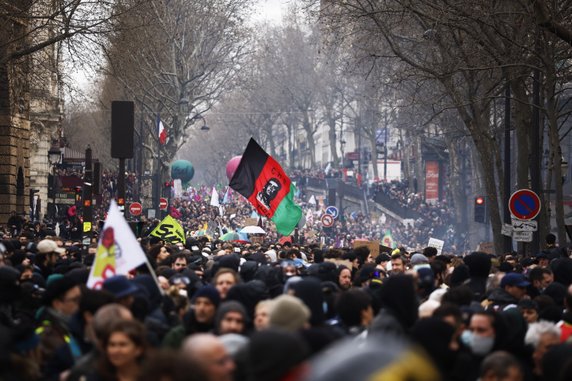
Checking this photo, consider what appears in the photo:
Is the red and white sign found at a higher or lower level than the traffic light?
higher

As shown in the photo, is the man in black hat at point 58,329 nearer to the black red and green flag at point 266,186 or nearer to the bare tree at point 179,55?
the black red and green flag at point 266,186

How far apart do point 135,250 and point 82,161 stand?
150ft

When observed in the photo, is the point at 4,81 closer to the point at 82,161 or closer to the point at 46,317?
the point at 82,161

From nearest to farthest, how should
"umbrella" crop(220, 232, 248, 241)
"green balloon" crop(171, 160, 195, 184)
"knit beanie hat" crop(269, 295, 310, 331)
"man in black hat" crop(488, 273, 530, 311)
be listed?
"knit beanie hat" crop(269, 295, 310, 331) < "man in black hat" crop(488, 273, 530, 311) < "umbrella" crop(220, 232, 248, 241) < "green balloon" crop(171, 160, 195, 184)

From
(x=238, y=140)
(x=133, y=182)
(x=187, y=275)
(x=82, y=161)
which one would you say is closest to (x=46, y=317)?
(x=187, y=275)

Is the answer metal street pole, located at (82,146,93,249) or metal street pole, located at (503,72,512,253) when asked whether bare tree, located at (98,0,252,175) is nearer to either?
metal street pole, located at (82,146,93,249)

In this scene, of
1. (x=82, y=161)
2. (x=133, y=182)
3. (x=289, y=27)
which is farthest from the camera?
(x=289, y=27)

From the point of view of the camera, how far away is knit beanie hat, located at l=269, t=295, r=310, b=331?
7.58 metres

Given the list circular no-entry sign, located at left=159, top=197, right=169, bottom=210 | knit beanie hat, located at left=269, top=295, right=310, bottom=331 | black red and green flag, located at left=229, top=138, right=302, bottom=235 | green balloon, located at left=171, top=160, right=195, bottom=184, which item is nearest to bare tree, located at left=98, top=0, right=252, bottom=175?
green balloon, located at left=171, top=160, right=195, bottom=184

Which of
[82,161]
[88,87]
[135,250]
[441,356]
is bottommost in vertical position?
[441,356]

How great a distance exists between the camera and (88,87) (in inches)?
4710

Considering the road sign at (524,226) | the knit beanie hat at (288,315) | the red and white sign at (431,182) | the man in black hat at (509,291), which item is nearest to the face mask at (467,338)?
the knit beanie hat at (288,315)

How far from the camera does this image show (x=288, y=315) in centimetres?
764

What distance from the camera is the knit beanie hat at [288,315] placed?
758 centimetres
